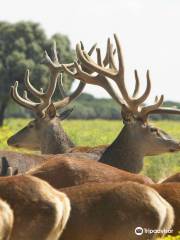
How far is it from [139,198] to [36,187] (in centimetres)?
76

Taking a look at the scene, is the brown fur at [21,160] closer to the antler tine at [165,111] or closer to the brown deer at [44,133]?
the antler tine at [165,111]

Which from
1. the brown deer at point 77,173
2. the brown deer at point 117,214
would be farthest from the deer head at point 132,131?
the brown deer at point 117,214

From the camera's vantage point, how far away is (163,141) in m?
11.0

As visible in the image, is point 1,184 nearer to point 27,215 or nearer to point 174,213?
point 27,215

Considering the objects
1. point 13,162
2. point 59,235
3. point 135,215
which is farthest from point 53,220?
point 13,162

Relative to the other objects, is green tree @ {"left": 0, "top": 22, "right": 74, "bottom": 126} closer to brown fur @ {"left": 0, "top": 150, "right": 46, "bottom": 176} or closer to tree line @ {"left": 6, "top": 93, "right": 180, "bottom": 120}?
tree line @ {"left": 6, "top": 93, "right": 180, "bottom": 120}

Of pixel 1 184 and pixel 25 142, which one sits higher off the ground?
pixel 1 184

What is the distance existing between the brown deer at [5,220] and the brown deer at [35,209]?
55 millimetres

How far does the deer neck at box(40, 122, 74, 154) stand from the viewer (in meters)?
12.8

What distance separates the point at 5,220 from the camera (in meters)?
5.50

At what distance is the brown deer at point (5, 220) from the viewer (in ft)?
17.9

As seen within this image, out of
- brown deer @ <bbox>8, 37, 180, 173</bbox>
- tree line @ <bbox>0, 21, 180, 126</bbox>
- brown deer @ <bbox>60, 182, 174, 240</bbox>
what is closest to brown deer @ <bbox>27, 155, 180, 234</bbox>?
brown deer @ <bbox>60, 182, 174, 240</bbox>

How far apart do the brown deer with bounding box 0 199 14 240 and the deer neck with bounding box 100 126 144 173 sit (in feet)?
17.2

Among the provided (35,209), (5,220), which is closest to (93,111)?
(35,209)
